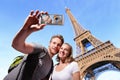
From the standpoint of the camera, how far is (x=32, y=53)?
1.96 metres

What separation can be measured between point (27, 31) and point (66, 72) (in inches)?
40.8

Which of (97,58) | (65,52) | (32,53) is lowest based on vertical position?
(32,53)

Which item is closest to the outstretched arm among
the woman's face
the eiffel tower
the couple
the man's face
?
the couple

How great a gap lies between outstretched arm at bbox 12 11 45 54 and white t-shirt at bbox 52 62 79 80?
2.88ft

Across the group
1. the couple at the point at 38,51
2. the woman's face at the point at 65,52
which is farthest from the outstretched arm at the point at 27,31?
the woman's face at the point at 65,52

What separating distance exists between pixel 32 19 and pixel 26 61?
0.34 meters

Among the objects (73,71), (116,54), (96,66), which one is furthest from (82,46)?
(73,71)

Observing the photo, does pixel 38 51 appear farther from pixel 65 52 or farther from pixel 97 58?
pixel 97 58

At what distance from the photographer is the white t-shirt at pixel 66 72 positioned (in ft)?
8.80

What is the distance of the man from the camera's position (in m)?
1.80

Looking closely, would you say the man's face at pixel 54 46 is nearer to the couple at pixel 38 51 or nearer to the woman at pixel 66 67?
the couple at pixel 38 51

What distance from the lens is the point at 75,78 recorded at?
273cm

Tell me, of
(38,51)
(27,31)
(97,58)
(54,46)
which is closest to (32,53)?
(38,51)

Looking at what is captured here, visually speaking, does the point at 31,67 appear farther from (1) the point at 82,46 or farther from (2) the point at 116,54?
(1) the point at 82,46
